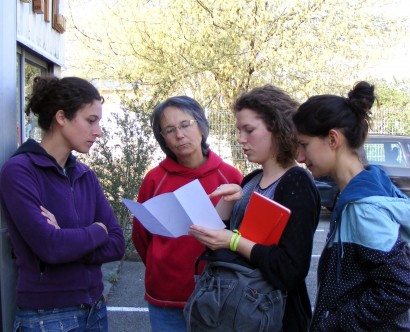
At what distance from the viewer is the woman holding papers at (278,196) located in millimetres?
1979

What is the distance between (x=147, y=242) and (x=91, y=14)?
41.1ft

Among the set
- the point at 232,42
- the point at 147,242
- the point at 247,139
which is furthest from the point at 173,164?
the point at 232,42

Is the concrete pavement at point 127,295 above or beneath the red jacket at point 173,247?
beneath

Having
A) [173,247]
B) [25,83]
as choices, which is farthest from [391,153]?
[25,83]

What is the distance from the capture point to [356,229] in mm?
1767

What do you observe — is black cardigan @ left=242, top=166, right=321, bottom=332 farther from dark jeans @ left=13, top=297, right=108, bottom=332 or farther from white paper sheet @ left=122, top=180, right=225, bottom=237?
dark jeans @ left=13, top=297, right=108, bottom=332

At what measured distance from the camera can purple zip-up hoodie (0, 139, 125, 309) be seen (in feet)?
6.77

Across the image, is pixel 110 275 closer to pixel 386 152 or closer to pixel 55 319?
pixel 55 319

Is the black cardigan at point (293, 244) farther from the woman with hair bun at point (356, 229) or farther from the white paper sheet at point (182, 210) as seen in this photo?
the white paper sheet at point (182, 210)

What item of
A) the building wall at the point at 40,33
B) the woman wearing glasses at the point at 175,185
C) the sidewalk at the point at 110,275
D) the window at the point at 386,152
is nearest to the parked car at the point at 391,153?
the window at the point at 386,152

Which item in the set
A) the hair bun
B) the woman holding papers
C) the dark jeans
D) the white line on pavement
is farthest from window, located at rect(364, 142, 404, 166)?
the dark jeans

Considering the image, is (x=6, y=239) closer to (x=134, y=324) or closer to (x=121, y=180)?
(x=134, y=324)

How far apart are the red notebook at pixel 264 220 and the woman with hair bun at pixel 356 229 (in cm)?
19

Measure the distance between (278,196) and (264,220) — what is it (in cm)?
14
